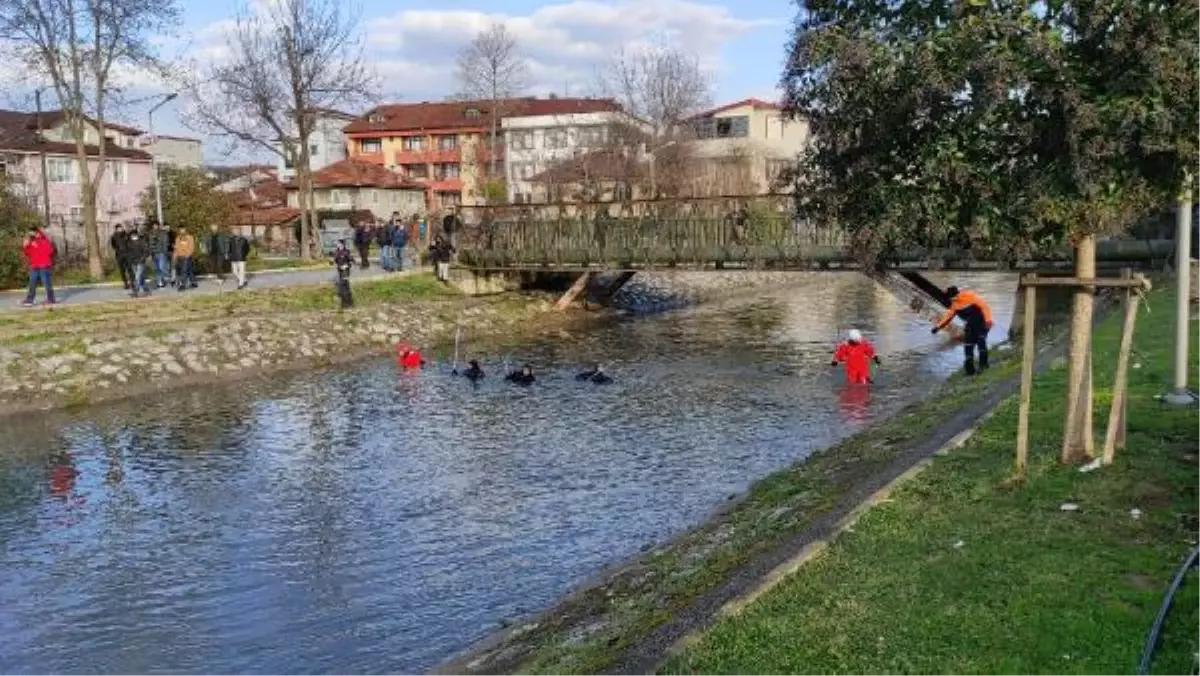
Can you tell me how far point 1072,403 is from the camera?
30.5 ft

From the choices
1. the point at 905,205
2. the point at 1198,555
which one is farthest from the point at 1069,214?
the point at 1198,555

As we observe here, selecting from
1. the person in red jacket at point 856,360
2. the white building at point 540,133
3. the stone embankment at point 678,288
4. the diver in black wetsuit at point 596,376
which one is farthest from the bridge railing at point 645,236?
the white building at point 540,133

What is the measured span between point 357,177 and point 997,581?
78446 millimetres

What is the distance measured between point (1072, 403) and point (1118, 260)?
19382 millimetres

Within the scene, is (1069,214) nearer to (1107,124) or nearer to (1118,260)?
(1107,124)

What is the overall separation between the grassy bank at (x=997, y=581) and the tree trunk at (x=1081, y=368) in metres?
0.25

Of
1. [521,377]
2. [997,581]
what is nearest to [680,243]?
[521,377]

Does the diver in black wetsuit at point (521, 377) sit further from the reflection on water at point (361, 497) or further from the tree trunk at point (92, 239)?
the tree trunk at point (92, 239)

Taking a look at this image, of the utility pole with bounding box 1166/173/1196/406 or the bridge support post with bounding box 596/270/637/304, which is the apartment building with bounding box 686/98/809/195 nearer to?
the bridge support post with bounding box 596/270/637/304

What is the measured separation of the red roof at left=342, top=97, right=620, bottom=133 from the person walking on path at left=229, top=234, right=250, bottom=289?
55160 millimetres

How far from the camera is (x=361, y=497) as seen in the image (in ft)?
47.4

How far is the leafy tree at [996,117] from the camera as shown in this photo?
7.33m

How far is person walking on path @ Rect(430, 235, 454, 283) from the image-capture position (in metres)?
37.7

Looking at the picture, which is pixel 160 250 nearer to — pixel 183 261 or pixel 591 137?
pixel 183 261
